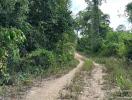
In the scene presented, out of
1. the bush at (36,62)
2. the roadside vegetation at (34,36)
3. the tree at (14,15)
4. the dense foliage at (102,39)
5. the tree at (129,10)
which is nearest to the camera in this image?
the roadside vegetation at (34,36)

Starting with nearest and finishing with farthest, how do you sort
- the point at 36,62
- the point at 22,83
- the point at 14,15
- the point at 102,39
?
the point at 22,83 → the point at 14,15 → the point at 36,62 → the point at 102,39

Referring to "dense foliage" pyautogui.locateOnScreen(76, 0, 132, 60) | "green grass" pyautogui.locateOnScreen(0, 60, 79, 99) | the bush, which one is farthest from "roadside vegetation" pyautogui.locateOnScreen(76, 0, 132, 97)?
the bush

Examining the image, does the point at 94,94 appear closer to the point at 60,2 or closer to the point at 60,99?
the point at 60,99

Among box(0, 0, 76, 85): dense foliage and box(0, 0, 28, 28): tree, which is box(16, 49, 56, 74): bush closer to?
box(0, 0, 76, 85): dense foliage

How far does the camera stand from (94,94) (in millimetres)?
15617

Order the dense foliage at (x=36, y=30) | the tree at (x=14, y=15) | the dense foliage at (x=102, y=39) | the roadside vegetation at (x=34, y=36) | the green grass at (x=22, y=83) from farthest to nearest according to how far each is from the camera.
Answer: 1. the dense foliage at (x=102, y=39)
2. the dense foliage at (x=36, y=30)
3. the tree at (x=14, y=15)
4. the roadside vegetation at (x=34, y=36)
5. the green grass at (x=22, y=83)

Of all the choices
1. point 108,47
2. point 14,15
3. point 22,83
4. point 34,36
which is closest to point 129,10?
point 108,47

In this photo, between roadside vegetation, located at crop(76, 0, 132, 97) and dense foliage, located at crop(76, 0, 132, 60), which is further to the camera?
dense foliage, located at crop(76, 0, 132, 60)

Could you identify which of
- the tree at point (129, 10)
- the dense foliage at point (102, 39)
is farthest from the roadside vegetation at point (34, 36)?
the tree at point (129, 10)

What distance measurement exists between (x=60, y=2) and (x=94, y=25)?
2915 cm

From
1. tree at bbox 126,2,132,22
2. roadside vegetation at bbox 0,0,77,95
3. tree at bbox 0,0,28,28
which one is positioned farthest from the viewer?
tree at bbox 126,2,132,22

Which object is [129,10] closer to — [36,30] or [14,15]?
[36,30]

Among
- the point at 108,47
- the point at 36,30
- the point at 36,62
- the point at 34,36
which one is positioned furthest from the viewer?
the point at 108,47

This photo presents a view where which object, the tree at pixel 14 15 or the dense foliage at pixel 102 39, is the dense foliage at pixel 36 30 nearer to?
the tree at pixel 14 15
